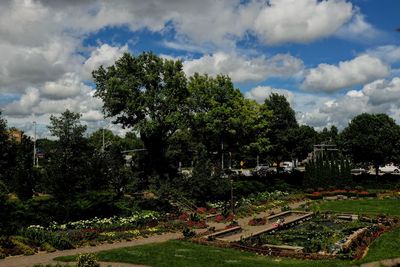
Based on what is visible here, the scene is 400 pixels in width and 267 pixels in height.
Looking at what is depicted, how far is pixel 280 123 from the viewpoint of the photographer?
66312 mm

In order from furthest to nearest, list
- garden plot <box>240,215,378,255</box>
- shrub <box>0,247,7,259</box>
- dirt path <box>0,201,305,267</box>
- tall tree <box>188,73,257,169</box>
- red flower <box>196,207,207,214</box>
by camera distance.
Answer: tall tree <box>188,73,257,169</box>
red flower <box>196,207,207,214</box>
garden plot <box>240,215,378,255</box>
shrub <box>0,247,7,259</box>
dirt path <box>0,201,305,267</box>

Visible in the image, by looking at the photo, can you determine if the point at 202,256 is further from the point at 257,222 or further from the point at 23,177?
the point at 23,177

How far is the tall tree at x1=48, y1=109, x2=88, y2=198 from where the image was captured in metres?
31.3

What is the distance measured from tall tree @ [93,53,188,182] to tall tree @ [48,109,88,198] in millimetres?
11123

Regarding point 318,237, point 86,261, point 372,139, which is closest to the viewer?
point 86,261

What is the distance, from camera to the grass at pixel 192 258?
19.5 metres

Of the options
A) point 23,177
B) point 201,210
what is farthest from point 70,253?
point 201,210

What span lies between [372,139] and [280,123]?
12747mm

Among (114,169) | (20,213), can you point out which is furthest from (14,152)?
(20,213)

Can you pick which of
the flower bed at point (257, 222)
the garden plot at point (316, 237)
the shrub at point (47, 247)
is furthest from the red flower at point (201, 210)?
the shrub at point (47, 247)

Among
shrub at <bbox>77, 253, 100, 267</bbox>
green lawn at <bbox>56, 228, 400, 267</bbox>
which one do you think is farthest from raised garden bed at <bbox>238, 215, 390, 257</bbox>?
shrub at <bbox>77, 253, 100, 267</bbox>

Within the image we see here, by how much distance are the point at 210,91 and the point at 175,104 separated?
37.2 feet

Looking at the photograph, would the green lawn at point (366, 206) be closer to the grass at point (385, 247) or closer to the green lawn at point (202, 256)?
the grass at point (385, 247)

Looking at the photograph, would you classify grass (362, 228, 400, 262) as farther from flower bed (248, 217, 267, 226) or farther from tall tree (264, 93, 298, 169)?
tall tree (264, 93, 298, 169)
